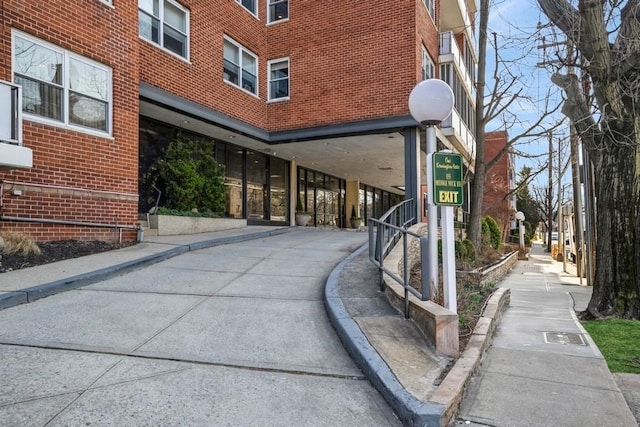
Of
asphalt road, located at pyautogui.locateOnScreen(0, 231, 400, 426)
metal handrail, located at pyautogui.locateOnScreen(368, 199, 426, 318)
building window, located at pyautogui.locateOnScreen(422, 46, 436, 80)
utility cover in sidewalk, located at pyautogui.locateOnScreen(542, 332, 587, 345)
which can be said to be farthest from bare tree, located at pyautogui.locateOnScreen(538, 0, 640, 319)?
building window, located at pyautogui.locateOnScreen(422, 46, 436, 80)

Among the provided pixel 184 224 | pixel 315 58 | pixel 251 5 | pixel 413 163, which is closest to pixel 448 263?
pixel 184 224

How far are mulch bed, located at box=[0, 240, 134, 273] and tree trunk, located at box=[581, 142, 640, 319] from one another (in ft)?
28.6

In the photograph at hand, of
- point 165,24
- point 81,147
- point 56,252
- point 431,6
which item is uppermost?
point 431,6

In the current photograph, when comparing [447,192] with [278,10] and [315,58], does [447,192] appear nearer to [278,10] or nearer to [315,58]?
[315,58]

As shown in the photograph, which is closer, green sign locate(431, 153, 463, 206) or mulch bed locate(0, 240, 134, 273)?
green sign locate(431, 153, 463, 206)

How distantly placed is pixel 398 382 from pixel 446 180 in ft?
7.22

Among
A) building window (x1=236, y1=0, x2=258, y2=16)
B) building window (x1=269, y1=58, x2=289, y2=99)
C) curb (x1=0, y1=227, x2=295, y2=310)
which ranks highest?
building window (x1=236, y1=0, x2=258, y2=16)

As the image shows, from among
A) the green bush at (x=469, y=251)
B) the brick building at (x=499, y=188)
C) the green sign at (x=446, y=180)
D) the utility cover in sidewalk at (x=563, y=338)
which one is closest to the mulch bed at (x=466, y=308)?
the utility cover in sidewalk at (x=563, y=338)

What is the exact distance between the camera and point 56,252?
7.94 m

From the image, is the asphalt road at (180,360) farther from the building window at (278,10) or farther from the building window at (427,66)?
the building window at (278,10)

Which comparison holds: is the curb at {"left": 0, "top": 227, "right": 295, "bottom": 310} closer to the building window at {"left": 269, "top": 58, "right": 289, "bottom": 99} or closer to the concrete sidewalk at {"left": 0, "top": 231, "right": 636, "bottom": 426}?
the concrete sidewalk at {"left": 0, "top": 231, "right": 636, "bottom": 426}

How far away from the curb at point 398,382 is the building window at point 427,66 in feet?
34.7

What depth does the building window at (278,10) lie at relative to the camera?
1580 cm

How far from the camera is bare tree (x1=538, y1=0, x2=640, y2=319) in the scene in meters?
7.36
